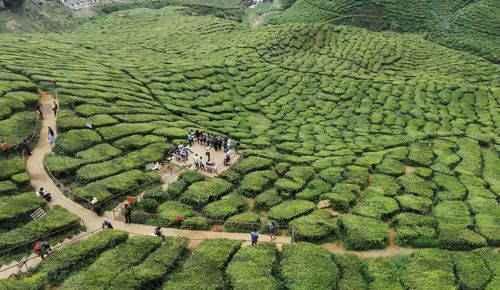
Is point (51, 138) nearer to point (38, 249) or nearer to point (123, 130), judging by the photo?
point (123, 130)

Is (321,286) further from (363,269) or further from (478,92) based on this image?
(478,92)

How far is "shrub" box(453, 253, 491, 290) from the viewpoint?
2262cm

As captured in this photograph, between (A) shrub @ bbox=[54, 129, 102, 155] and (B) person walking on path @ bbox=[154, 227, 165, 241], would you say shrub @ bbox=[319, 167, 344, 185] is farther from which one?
(A) shrub @ bbox=[54, 129, 102, 155]

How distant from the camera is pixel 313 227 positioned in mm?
26375

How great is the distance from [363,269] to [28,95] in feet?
113

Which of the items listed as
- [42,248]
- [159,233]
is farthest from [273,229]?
[42,248]

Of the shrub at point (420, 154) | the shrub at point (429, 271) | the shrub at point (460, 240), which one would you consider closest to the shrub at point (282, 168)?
the shrub at point (420, 154)

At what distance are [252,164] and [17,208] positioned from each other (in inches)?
686

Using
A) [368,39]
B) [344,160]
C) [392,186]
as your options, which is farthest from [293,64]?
[392,186]

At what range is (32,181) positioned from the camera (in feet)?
97.1

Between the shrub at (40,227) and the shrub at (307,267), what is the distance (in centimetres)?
1368

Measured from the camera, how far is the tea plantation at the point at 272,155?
23312 millimetres

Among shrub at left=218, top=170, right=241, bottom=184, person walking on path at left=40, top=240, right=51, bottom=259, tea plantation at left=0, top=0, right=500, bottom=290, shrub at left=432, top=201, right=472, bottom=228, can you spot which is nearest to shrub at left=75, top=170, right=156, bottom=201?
tea plantation at left=0, top=0, right=500, bottom=290

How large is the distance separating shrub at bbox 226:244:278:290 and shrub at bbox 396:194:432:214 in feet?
35.9
